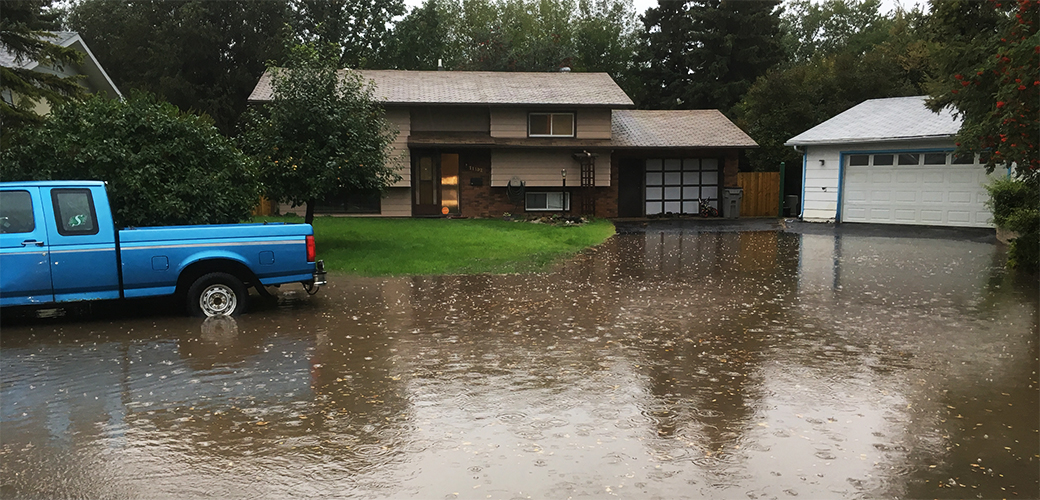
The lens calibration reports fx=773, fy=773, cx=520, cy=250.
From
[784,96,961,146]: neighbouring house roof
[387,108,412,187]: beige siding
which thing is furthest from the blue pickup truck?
[784,96,961,146]: neighbouring house roof

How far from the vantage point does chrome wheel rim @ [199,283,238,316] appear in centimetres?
996

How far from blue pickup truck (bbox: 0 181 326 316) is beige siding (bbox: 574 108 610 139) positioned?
19294 mm

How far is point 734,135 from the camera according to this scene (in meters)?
29.9

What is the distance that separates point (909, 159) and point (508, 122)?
13.3 metres

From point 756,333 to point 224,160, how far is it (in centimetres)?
880

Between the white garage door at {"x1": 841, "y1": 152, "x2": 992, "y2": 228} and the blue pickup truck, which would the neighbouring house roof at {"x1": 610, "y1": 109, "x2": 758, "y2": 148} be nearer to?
the white garage door at {"x1": 841, "y1": 152, "x2": 992, "y2": 228}

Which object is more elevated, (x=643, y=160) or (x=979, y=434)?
(x=643, y=160)

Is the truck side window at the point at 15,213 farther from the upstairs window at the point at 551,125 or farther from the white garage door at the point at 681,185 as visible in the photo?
the white garage door at the point at 681,185

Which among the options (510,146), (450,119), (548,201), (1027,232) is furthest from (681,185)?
(1027,232)

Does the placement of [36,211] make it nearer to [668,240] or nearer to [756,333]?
[756,333]

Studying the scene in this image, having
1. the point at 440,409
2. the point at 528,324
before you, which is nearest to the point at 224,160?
the point at 528,324

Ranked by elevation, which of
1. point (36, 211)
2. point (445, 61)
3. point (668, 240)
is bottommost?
point (668, 240)

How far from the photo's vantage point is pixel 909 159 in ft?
80.0

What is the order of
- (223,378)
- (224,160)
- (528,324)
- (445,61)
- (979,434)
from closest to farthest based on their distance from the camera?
1. (979,434)
2. (223,378)
3. (528,324)
4. (224,160)
5. (445,61)
